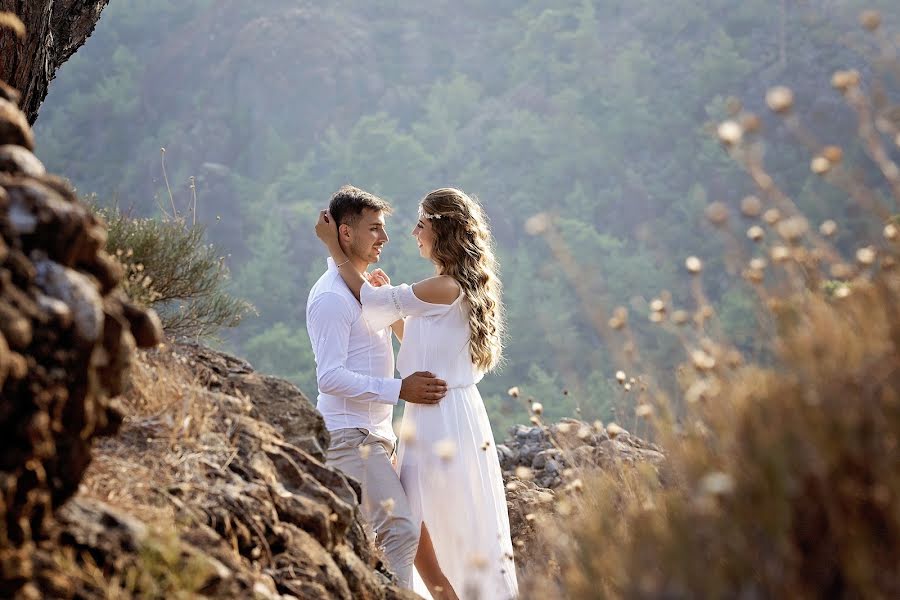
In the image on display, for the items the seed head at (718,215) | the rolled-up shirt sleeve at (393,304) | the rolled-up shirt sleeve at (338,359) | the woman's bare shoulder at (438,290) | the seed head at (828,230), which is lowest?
the seed head at (718,215)

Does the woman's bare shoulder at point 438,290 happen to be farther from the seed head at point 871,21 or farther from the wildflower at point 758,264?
the seed head at point 871,21

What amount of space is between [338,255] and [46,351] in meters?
2.52

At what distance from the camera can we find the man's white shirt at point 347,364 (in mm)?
4012

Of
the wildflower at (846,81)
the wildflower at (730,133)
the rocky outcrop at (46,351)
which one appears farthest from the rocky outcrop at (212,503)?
the wildflower at (846,81)

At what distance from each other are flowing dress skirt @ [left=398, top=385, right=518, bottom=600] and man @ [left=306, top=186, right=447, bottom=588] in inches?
3.0

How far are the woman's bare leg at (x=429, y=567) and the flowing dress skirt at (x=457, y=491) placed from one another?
0.02 metres

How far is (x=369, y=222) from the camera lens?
434 centimetres

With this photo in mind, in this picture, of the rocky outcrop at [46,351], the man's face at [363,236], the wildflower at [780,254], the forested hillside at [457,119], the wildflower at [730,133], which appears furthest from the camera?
the forested hillside at [457,119]

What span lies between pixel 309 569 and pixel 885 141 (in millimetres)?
45314

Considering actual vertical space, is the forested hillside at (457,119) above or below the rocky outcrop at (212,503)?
above

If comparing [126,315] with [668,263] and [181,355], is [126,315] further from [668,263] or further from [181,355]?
[668,263]

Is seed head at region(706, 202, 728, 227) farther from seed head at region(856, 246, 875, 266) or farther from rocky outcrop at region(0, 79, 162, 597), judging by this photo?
rocky outcrop at region(0, 79, 162, 597)

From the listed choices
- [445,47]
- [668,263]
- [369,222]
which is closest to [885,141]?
[668,263]

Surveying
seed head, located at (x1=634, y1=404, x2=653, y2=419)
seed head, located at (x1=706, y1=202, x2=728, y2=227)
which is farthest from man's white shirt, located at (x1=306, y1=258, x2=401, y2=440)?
seed head, located at (x1=706, y1=202, x2=728, y2=227)
